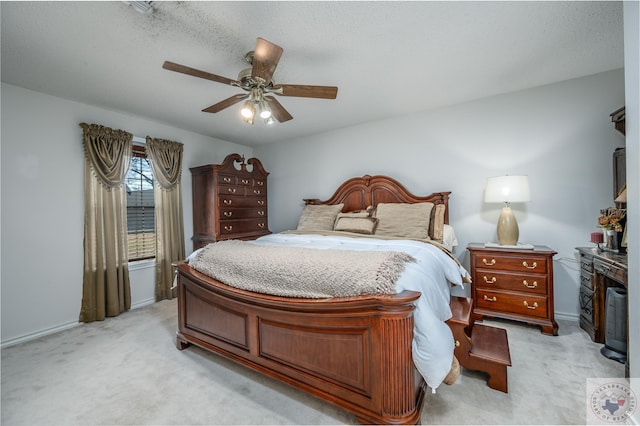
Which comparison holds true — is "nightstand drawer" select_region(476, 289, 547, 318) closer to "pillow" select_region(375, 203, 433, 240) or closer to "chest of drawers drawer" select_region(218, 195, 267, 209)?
"pillow" select_region(375, 203, 433, 240)

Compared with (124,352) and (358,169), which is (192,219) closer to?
(124,352)

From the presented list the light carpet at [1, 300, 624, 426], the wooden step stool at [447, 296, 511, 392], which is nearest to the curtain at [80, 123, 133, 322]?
the light carpet at [1, 300, 624, 426]

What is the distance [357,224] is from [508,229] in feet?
4.94

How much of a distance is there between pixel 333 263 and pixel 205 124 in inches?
122

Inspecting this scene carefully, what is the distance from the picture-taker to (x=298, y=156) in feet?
14.5

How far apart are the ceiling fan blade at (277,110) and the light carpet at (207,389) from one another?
2.04 metres

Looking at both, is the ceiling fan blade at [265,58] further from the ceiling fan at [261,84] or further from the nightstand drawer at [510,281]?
the nightstand drawer at [510,281]

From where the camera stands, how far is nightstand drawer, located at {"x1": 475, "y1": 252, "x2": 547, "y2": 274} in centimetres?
238

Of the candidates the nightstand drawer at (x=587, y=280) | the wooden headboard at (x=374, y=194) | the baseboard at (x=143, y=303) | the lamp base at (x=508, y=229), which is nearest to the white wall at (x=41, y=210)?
the baseboard at (x=143, y=303)

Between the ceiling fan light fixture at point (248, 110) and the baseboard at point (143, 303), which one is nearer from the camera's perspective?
the ceiling fan light fixture at point (248, 110)

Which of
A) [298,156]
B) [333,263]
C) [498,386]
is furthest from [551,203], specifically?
[298,156]

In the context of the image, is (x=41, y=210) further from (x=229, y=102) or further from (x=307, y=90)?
(x=307, y=90)

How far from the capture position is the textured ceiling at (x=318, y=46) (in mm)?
1617

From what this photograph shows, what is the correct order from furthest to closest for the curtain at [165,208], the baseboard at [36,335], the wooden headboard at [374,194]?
1. the curtain at [165,208]
2. the wooden headboard at [374,194]
3. the baseboard at [36,335]
